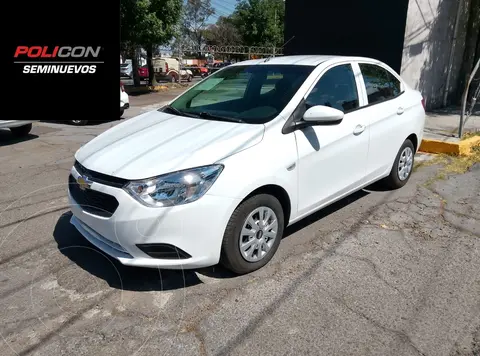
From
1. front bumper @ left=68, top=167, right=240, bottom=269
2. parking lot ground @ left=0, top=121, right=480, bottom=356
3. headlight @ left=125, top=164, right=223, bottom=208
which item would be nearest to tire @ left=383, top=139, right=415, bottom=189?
parking lot ground @ left=0, top=121, right=480, bottom=356

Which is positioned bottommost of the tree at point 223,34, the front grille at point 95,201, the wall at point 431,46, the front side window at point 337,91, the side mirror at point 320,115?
the front grille at point 95,201

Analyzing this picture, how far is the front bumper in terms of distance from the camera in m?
2.65

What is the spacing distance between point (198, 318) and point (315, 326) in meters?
0.77

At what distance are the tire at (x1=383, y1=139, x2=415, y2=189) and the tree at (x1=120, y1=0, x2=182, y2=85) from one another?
14627 mm

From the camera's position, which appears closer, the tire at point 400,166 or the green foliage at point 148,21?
the tire at point 400,166

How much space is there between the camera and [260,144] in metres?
3.02

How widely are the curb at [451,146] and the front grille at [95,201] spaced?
6030mm

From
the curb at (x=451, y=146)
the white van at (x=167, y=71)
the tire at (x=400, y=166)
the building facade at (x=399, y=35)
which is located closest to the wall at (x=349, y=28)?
the building facade at (x=399, y=35)

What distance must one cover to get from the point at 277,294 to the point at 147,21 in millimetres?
16308

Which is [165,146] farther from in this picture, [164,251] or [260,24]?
[260,24]

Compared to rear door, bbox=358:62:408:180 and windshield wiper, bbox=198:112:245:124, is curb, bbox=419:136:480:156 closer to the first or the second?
rear door, bbox=358:62:408:180

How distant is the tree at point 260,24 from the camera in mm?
41562

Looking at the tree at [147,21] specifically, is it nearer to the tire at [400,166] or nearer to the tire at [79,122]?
the tire at [79,122]

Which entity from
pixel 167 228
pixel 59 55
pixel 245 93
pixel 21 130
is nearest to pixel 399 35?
pixel 245 93
